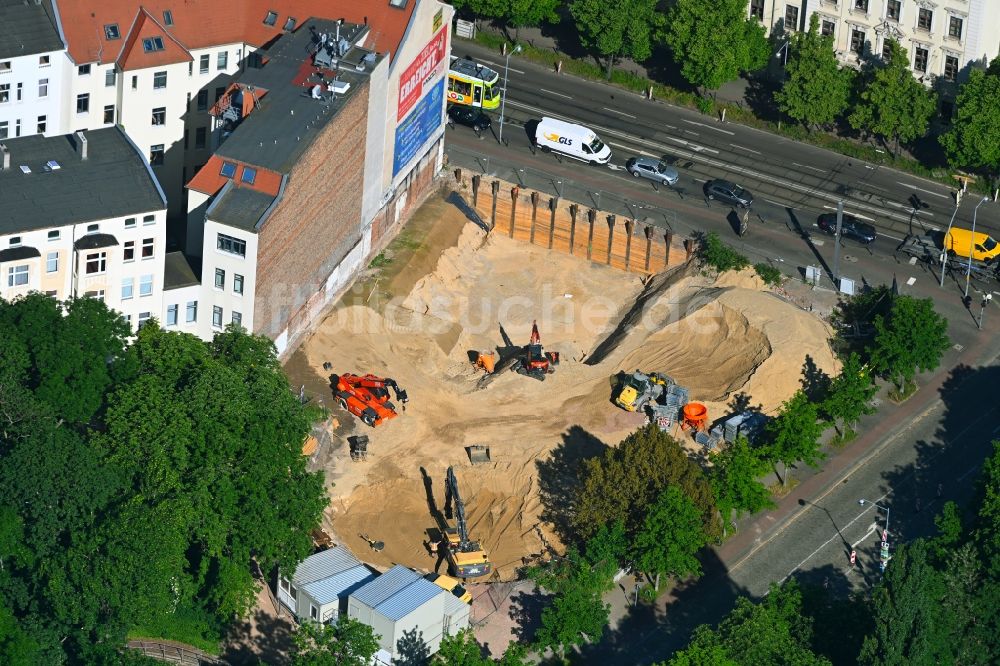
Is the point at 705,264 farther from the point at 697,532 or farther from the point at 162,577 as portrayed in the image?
the point at 162,577

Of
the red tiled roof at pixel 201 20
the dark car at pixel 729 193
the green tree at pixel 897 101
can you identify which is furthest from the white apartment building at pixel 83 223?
the green tree at pixel 897 101

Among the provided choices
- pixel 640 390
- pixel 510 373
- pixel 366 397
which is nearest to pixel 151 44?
pixel 366 397

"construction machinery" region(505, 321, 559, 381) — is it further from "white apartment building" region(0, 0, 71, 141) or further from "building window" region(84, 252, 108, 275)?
"white apartment building" region(0, 0, 71, 141)

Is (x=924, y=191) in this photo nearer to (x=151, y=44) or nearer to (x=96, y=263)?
(x=151, y=44)

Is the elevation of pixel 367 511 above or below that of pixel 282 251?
below

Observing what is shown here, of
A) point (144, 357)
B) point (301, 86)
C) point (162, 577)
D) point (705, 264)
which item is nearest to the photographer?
point (162, 577)

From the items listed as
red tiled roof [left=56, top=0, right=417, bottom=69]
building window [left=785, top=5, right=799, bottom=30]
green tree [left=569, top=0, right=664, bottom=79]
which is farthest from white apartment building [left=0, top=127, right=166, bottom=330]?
building window [left=785, top=5, right=799, bottom=30]

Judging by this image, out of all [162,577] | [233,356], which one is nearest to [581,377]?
[233,356]
